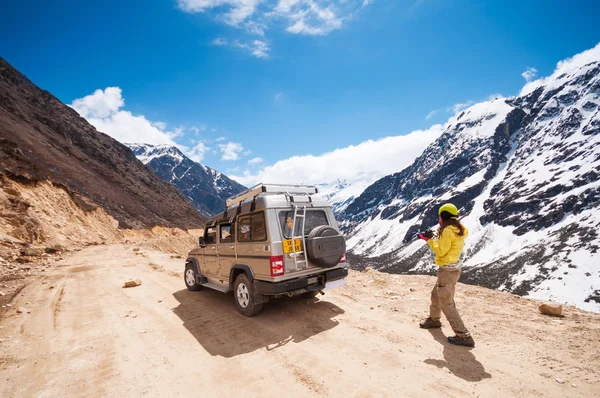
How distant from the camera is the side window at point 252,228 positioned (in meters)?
6.37

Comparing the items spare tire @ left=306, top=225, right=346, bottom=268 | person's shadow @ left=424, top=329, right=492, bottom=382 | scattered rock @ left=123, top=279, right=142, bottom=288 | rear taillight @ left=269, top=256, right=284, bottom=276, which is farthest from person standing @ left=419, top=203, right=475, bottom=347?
scattered rock @ left=123, top=279, right=142, bottom=288

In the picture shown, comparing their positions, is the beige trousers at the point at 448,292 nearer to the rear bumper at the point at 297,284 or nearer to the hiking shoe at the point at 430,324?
the hiking shoe at the point at 430,324

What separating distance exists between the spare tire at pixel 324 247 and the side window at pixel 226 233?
2151mm

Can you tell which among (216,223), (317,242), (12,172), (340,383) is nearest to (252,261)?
(317,242)

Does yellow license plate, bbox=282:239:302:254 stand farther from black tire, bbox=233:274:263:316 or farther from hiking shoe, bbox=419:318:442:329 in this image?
hiking shoe, bbox=419:318:442:329

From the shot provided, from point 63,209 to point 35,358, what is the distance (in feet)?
112

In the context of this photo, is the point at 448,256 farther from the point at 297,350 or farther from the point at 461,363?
the point at 297,350

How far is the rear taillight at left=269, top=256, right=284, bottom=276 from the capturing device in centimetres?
599

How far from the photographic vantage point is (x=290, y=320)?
250 inches

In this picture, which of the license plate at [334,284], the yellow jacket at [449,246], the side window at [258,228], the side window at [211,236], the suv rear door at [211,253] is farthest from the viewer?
the side window at [211,236]

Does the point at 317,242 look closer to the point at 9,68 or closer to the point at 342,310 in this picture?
the point at 342,310

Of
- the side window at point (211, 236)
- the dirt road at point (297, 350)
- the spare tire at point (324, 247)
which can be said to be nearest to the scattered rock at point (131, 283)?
the dirt road at point (297, 350)

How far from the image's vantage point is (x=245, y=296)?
22.1 ft

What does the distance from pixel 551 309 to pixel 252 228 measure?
6729mm
